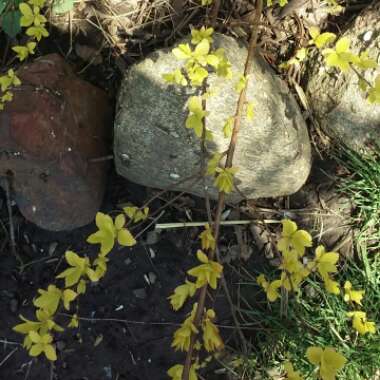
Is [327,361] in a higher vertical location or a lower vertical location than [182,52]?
lower

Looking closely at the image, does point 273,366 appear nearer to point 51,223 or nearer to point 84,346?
point 84,346

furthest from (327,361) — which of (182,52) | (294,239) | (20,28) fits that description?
(20,28)

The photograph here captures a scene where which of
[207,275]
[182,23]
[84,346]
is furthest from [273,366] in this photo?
[182,23]

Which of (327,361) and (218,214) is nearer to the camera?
(327,361)

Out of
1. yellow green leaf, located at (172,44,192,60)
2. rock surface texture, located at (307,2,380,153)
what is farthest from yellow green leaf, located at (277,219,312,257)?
rock surface texture, located at (307,2,380,153)

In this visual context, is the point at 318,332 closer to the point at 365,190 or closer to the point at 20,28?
the point at 365,190

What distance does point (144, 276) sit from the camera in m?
2.23

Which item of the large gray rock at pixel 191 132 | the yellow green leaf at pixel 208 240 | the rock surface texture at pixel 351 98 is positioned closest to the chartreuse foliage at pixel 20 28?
the large gray rock at pixel 191 132

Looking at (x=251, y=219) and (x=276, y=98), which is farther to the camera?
(x=251, y=219)

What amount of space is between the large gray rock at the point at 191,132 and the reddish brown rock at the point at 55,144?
15 centimetres

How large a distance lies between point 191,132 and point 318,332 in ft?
3.23

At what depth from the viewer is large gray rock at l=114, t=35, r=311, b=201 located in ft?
5.95

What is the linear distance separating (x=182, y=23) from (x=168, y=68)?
39cm

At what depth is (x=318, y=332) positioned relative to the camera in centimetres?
206
